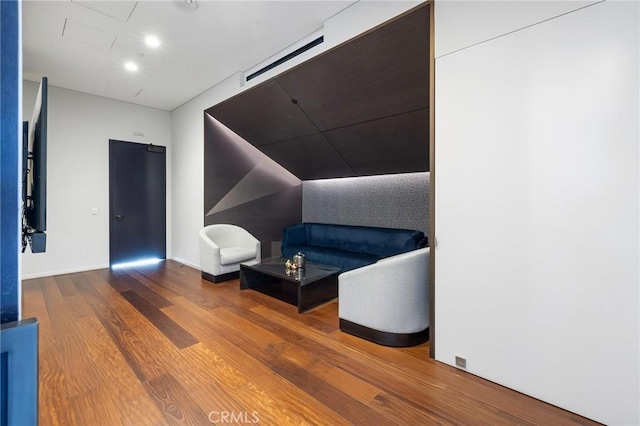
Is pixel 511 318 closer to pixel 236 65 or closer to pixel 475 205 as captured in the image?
pixel 475 205

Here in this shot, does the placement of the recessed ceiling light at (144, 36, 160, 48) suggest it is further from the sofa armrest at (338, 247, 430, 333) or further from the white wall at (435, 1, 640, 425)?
the sofa armrest at (338, 247, 430, 333)

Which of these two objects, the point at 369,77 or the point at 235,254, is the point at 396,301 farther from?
the point at 235,254

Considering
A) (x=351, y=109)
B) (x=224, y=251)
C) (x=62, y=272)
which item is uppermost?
(x=351, y=109)

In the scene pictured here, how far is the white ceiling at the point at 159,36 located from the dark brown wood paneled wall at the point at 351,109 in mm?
425

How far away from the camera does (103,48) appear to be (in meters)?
3.69

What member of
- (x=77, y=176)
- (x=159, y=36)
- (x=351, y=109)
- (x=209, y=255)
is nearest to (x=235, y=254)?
(x=209, y=255)

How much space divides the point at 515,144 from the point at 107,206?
20.6ft

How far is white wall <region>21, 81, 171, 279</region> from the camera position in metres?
4.88

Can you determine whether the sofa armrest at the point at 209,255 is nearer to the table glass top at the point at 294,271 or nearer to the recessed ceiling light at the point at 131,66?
the table glass top at the point at 294,271

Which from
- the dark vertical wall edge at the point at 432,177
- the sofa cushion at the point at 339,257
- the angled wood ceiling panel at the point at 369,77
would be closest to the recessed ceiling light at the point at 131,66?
the angled wood ceiling panel at the point at 369,77

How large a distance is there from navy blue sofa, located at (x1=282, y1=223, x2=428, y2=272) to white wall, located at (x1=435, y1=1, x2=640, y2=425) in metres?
1.96

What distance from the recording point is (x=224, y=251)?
4754 millimetres

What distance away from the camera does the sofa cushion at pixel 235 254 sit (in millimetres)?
4535

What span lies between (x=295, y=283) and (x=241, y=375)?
5.88 ft
